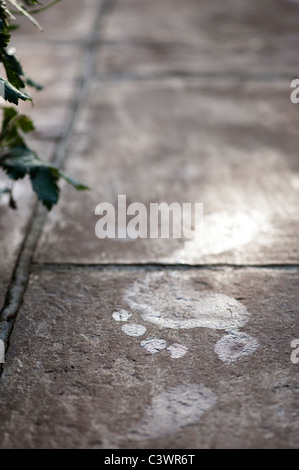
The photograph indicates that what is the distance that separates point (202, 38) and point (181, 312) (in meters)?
2.99

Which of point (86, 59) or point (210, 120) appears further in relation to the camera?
point (86, 59)

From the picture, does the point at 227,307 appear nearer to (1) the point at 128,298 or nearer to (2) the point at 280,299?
(2) the point at 280,299

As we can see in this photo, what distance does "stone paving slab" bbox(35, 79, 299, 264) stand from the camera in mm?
1763

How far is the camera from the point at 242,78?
3195 mm

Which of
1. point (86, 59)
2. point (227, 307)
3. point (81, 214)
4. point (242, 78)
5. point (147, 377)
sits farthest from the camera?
point (86, 59)

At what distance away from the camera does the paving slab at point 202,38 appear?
3.38 metres

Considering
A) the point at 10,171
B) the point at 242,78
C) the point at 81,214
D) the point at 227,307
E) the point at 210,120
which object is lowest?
the point at 227,307

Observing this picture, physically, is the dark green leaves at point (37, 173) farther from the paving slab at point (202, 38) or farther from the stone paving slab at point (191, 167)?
the paving slab at point (202, 38)

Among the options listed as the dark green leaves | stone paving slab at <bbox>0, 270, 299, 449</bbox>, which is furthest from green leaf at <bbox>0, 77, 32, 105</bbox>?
stone paving slab at <bbox>0, 270, 299, 449</bbox>

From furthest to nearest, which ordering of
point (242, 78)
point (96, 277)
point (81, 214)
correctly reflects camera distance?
point (242, 78), point (81, 214), point (96, 277)

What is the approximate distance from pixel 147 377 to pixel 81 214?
0.86 meters

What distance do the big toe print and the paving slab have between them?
2.06 m

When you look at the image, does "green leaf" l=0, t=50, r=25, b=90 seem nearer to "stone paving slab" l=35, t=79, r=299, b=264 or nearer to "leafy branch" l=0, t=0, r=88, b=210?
"leafy branch" l=0, t=0, r=88, b=210

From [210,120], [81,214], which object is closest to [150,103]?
[210,120]
